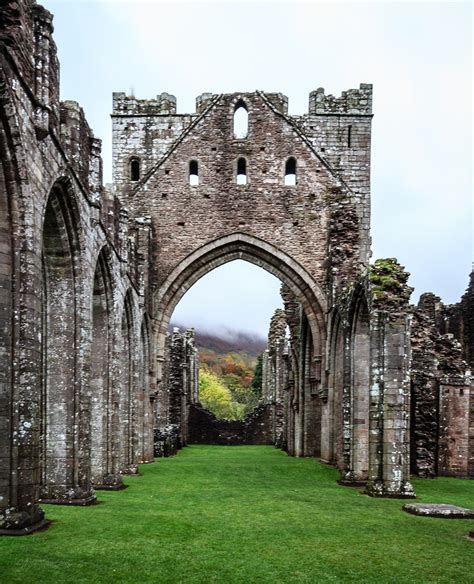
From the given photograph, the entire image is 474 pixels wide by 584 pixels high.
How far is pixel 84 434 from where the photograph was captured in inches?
378

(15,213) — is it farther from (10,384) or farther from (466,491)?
(466,491)

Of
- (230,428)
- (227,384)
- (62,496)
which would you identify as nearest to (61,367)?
(62,496)

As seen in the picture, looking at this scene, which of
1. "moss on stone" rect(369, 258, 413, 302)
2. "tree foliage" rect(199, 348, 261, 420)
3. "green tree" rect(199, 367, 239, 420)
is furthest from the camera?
"tree foliage" rect(199, 348, 261, 420)

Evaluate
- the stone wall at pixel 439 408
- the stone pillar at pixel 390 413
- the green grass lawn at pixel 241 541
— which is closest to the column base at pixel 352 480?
the green grass lawn at pixel 241 541

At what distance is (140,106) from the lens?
21859 millimetres

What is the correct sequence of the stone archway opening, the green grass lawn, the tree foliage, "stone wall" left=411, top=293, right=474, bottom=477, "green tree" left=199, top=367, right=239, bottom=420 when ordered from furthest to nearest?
the tree foliage < "green tree" left=199, top=367, right=239, bottom=420 < the stone archway opening < "stone wall" left=411, top=293, right=474, bottom=477 < the green grass lawn

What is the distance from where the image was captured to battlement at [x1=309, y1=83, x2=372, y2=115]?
852 inches

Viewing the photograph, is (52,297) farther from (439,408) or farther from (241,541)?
(439,408)

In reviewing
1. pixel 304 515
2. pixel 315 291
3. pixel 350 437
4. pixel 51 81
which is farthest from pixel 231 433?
pixel 51 81

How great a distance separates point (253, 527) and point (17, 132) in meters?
5.21

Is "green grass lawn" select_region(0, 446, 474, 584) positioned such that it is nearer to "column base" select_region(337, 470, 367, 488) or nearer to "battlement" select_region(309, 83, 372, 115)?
"column base" select_region(337, 470, 367, 488)

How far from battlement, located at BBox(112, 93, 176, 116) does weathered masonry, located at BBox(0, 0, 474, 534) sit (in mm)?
44

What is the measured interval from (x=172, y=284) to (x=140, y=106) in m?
5.77

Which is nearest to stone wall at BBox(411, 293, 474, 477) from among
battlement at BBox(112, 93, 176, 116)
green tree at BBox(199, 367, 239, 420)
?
battlement at BBox(112, 93, 176, 116)
